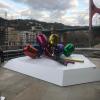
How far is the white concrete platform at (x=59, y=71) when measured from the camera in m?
10.6

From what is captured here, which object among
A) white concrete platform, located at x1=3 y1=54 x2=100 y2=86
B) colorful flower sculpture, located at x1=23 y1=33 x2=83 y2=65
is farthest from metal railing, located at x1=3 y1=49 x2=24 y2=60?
colorful flower sculpture, located at x1=23 y1=33 x2=83 y2=65

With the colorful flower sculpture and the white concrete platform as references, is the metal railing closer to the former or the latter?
the white concrete platform

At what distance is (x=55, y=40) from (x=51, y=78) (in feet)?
7.07

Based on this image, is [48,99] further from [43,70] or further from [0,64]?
[0,64]

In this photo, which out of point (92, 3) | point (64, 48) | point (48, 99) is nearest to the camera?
point (48, 99)

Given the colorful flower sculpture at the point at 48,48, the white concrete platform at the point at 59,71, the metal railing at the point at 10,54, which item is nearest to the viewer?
the white concrete platform at the point at 59,71

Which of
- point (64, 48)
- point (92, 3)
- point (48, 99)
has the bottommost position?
point (48, 99)

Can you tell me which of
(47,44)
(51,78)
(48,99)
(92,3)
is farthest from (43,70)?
(92,3)

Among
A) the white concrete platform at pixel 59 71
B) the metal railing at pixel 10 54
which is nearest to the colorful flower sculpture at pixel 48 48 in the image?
the white concrete platform at pixel 59 71

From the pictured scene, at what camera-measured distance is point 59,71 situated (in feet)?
34.9

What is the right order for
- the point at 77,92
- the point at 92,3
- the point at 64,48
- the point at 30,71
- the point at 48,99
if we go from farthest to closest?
1. the point at 92,3
2. the point at 64,48
3. the point at 30,71
4. the point at 77,92
5. the point at 48,99

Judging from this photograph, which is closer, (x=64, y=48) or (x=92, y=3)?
(x=64, y=48)

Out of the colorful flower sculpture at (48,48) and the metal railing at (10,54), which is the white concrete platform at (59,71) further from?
the metal railing at (10,54)

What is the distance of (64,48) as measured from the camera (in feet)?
43.5
